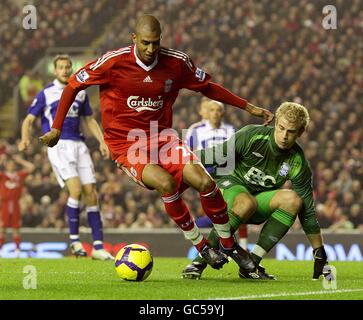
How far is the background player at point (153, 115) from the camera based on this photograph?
294 inches

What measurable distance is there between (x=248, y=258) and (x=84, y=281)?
4.47ft

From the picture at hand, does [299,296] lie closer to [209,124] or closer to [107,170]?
[209,124]

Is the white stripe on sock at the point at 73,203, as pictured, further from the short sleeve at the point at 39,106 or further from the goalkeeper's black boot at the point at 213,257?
the goalkeeper's black boot at the point at 213,257

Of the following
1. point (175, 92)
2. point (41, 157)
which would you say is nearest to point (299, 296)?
point (175, 92)

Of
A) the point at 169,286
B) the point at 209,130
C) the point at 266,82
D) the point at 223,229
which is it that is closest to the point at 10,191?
the point at 209,130

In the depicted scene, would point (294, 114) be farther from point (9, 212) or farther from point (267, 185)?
point (9, 212)

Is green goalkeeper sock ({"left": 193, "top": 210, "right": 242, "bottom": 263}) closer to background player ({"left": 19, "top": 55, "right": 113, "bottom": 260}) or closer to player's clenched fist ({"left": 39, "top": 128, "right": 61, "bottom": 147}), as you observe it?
player's clenched fist ({"left": 39, "top": 128, "right": 61, "bottom": 147})

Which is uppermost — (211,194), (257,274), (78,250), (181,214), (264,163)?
(264,163)

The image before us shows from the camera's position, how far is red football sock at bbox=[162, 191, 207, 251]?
7449mm

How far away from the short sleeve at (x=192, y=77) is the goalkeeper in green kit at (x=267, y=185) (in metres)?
0.60

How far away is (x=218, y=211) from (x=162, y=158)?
695mm

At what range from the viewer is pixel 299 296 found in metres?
6.39

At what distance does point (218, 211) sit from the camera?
7512 mm

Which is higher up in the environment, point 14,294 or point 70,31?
point 70,31
